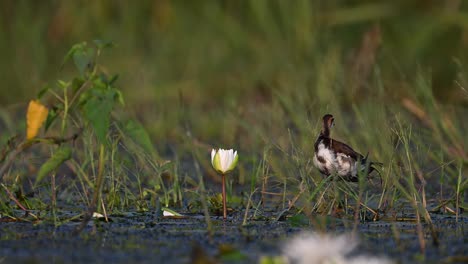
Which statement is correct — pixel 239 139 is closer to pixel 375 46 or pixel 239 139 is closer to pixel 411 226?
pixel 375 46

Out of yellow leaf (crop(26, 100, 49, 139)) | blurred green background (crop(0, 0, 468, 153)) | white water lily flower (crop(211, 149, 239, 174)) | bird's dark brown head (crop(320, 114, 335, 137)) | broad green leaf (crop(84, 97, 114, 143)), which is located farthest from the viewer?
blurred green background (crop(0, 0, 468, 153))

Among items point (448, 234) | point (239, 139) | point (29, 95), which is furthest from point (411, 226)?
point (29, 95)

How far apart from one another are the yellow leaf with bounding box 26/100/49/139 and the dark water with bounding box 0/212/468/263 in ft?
1.28

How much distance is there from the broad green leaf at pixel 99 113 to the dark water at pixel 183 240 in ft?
1.33

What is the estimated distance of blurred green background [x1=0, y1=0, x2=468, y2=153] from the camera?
28.1 feet

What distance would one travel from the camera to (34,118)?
3.96 metres

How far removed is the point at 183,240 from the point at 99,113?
590 mm

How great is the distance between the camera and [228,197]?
4.93m

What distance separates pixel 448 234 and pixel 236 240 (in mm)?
842

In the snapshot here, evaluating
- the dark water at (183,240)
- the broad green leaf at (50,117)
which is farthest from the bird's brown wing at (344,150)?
the broad green leaf at (50,117)

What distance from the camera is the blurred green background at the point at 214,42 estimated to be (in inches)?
337

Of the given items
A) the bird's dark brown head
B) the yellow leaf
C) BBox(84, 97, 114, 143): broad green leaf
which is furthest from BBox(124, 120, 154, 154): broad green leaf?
the bird's dark brown head

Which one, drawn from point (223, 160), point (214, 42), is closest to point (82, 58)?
point (223, 160)

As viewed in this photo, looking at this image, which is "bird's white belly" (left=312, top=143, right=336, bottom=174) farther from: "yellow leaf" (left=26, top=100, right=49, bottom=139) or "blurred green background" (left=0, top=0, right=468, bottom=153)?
"blurred green background" (left=0, top=0, right=468, bottom=153)
